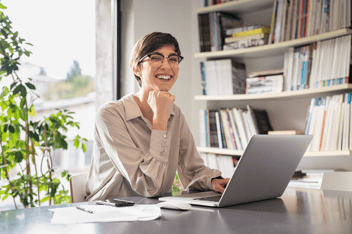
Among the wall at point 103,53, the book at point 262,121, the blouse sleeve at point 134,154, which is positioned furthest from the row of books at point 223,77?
the blouse sleeve at point 134,154

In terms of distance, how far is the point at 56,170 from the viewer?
8.53 feet

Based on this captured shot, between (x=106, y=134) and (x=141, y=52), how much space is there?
40 centimetres

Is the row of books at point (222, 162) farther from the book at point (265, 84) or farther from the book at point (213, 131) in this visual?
the book at point (265, 84)

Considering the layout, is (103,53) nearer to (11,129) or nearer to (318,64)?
(11,129)

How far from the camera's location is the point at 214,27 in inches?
115

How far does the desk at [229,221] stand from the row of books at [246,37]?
176cm

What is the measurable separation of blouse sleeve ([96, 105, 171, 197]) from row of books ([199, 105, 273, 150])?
52.8 inches

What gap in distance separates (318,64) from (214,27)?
0.85 m

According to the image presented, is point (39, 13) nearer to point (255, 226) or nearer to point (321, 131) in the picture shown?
point (321, 131)

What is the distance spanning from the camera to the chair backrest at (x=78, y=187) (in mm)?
1547

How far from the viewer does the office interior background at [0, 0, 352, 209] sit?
2.64m

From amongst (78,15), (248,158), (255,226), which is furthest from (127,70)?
(255,226)

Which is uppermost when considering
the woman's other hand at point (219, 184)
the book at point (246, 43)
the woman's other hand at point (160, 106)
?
the book at point (246, 43)

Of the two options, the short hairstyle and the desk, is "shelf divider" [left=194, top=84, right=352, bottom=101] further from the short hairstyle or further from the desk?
the desk
